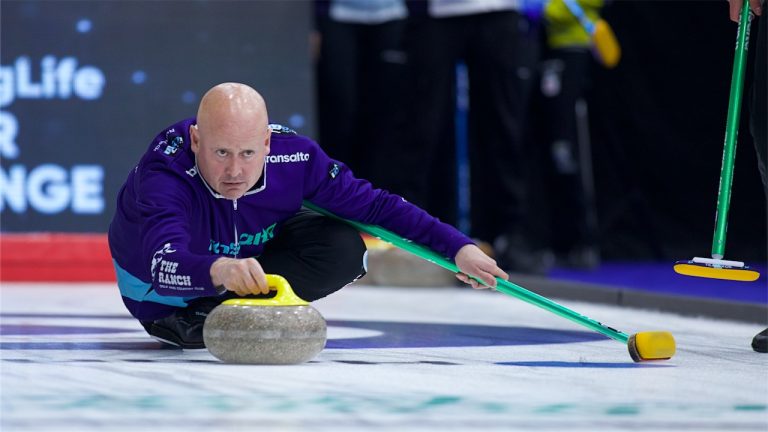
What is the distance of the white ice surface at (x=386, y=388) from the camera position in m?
2.23

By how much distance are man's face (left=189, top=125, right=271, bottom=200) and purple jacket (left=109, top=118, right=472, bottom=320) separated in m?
0.07

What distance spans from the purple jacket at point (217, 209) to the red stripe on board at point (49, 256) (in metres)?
3.36

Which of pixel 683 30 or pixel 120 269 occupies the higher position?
pixel 683 30

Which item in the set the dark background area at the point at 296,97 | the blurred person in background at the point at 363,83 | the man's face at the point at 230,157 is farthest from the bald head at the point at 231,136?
the dark background area at the point at 296,97

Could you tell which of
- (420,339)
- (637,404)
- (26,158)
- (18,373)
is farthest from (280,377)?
(26,158)

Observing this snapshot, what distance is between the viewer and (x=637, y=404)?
97.7 inches

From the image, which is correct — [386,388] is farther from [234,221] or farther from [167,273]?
[234,221]

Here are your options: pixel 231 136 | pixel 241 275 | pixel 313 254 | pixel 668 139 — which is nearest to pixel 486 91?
pixel 668 139

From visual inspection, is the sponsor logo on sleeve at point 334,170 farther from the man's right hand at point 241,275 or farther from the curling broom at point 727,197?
the curling broom at point 727,197

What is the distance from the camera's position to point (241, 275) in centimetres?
288

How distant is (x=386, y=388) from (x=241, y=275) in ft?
1.46

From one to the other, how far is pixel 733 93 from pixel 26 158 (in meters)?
4.33

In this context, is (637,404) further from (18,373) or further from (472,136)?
(472,136)

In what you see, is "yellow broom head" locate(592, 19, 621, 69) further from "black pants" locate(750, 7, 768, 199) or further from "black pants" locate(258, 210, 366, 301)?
"black pants" locate(258, 210, 366, 301)
